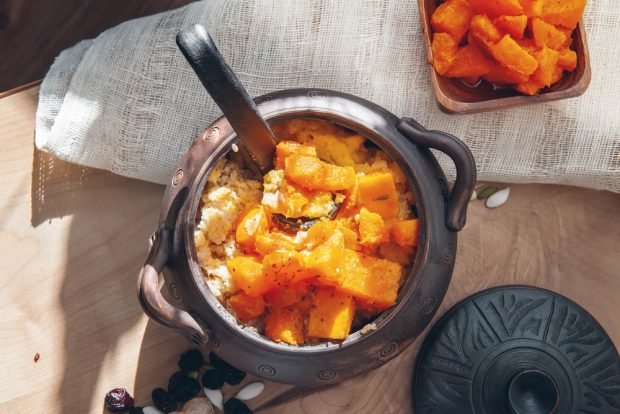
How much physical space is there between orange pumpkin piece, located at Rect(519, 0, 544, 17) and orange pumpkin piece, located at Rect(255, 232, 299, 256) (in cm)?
77

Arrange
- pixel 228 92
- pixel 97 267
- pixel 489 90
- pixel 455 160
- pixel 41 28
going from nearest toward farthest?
1. pixel 228 92
2. pixel 455 160
3. pixel 489 90
4. pixel 97 267
5. pixel 41 28

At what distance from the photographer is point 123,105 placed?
187cm

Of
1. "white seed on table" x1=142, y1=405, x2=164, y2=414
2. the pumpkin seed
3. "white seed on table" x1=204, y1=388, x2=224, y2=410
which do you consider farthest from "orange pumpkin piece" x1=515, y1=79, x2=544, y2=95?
"white seed on table" x1=142, y1=405, x2=164, y2=414

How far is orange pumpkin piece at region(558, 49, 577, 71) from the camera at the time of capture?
1.70 metres

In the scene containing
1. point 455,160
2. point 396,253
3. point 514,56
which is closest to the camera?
point 455,160

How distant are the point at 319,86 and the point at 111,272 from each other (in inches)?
28.0

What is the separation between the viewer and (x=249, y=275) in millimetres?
1439

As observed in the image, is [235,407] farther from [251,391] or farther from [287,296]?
[287,296]

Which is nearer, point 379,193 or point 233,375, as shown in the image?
point 379,193

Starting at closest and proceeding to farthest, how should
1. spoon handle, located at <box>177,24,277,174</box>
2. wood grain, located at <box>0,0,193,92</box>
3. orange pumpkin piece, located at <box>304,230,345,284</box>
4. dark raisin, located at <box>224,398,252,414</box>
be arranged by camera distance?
1. spoon handle, located at <box>177,24,277,174</box>
2. orange pumpkin piece, located at <box>304,230,345,284</box>
3. dark raisin, located at <box>224,398,252,414</box>
4. wood grain, located at <box>0,0,193,92</box>

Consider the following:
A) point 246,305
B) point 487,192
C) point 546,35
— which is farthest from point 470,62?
point 246,305

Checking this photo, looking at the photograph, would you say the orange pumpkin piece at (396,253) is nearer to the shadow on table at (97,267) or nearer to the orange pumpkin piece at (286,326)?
the orange pumpkin piece at (286,326)

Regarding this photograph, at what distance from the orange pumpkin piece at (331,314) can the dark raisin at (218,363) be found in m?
0.42

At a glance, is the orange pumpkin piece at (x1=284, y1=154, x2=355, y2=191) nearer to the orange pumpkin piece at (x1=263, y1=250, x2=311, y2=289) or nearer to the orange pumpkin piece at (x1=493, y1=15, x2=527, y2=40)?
the orange pumpkin piece at (x1=263, y1=250, x2=311, y2=289)
